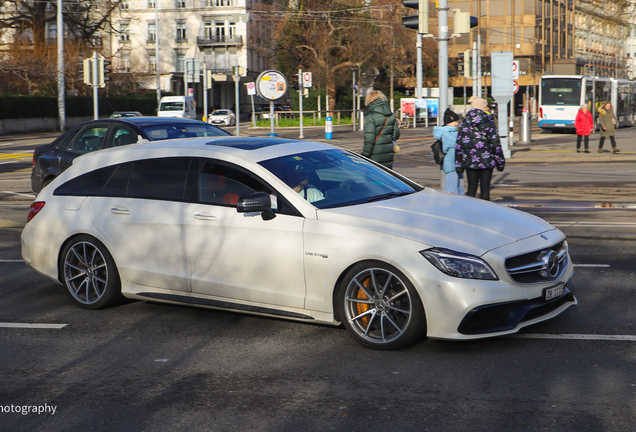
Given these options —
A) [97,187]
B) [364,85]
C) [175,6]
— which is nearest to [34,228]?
[97,187]

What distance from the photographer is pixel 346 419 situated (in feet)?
13.9

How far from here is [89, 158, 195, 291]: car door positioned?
21.0ft

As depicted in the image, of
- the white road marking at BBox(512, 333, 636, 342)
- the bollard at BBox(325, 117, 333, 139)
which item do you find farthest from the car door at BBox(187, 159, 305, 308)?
the bollard at BBox(325, 117, 333, 139)

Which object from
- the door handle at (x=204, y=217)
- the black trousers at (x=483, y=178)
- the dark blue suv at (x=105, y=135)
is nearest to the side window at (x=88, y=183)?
the door handle at (x=204, y=217)

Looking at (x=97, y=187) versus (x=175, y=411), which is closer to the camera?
(x=175, y=411)

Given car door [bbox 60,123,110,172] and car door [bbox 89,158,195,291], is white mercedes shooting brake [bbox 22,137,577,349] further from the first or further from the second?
car door [bbox 60,123,110,172]

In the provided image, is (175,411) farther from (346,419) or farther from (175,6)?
(175,6)

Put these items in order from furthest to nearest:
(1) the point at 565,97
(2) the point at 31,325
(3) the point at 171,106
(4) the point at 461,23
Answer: (3) the point at 171,106
(1) the point at 565,97
(4) the point at 461,23
(2) the point at 31,325

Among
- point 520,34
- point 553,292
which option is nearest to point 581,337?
point 553,292

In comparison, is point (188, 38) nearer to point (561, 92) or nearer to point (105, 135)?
point (561, 92)

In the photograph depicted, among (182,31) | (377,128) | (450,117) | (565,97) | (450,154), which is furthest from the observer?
(182,31)

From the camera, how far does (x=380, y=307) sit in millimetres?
5457

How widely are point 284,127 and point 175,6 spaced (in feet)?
104

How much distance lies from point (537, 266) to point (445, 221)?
0.70m
